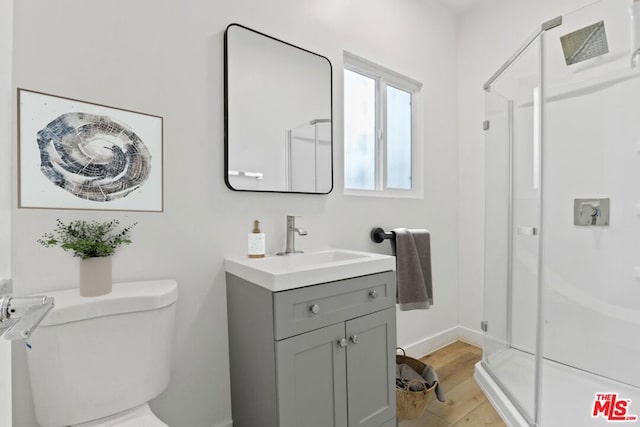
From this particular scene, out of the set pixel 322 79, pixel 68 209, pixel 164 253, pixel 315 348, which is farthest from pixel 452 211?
pixel 68 209

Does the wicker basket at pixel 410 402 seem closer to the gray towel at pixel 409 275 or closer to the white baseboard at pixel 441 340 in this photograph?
the gray towel at pixel 409 275

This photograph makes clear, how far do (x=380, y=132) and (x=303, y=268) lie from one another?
4.43 feet

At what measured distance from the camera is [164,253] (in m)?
1.32

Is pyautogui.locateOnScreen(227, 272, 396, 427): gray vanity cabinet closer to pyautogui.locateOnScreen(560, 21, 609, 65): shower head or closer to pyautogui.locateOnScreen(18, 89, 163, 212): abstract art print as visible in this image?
pyautogui.locateOnScreen(18, 89, 163, 212): abstract art print

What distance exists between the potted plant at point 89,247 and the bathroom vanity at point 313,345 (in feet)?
1.57

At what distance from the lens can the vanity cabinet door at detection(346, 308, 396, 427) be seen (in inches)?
52.3

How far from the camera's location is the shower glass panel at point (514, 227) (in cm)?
168

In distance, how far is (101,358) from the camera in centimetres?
100

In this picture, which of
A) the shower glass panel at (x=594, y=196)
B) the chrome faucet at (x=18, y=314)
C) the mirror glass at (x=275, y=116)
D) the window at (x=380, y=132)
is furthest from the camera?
the window at (x=380, y=132)

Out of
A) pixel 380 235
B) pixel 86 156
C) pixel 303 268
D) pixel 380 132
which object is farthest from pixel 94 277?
pixel 380 132

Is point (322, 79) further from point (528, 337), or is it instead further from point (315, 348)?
point (528, 337)

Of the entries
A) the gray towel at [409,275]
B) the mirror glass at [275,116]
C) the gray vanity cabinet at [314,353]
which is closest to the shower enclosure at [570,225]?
the gray towel at [409,275]

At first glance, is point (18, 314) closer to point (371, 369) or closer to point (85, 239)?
point (85, 239)

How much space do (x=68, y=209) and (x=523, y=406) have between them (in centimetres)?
222
